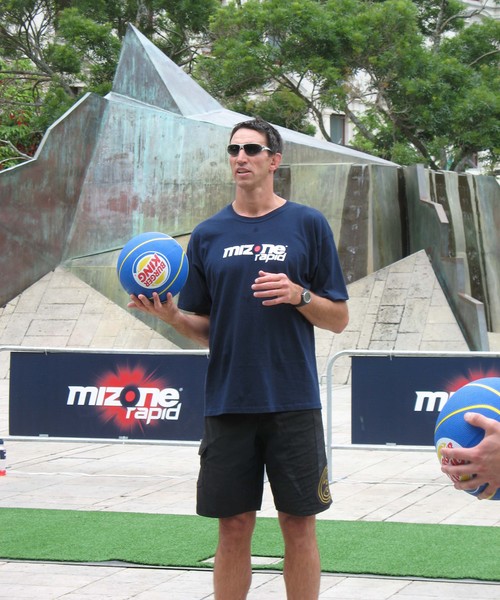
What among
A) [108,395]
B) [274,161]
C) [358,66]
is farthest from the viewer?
[358,66]

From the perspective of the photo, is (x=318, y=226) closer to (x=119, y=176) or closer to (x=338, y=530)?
(x=338, y=530)

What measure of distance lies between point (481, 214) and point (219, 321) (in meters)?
15.5

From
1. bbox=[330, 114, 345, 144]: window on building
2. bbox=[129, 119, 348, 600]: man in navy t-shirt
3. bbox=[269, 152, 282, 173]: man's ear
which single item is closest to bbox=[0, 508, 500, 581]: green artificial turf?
bbox=[129, 119, 348, 600]: man in navy t-shirt

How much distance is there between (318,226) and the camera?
474 cm

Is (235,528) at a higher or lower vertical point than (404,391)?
lower

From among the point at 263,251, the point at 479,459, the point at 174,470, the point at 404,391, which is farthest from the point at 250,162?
the point at 174,470

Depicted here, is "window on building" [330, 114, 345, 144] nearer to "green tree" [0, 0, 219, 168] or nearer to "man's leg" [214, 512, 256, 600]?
"green tree" [0, 0, 219, 168]

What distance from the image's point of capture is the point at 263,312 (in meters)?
4.60

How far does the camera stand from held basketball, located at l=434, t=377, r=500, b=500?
10.7ft

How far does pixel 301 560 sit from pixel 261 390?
0.73 meters

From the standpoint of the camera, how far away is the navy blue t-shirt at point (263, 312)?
4.59 meters

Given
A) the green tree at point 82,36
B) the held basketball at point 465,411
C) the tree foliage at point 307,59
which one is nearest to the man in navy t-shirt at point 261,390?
the held basketball at point 465,411

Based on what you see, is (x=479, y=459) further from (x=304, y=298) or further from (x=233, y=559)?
(x=233, y=559)

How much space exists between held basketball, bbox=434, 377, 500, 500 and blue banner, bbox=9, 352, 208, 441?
249 inches
